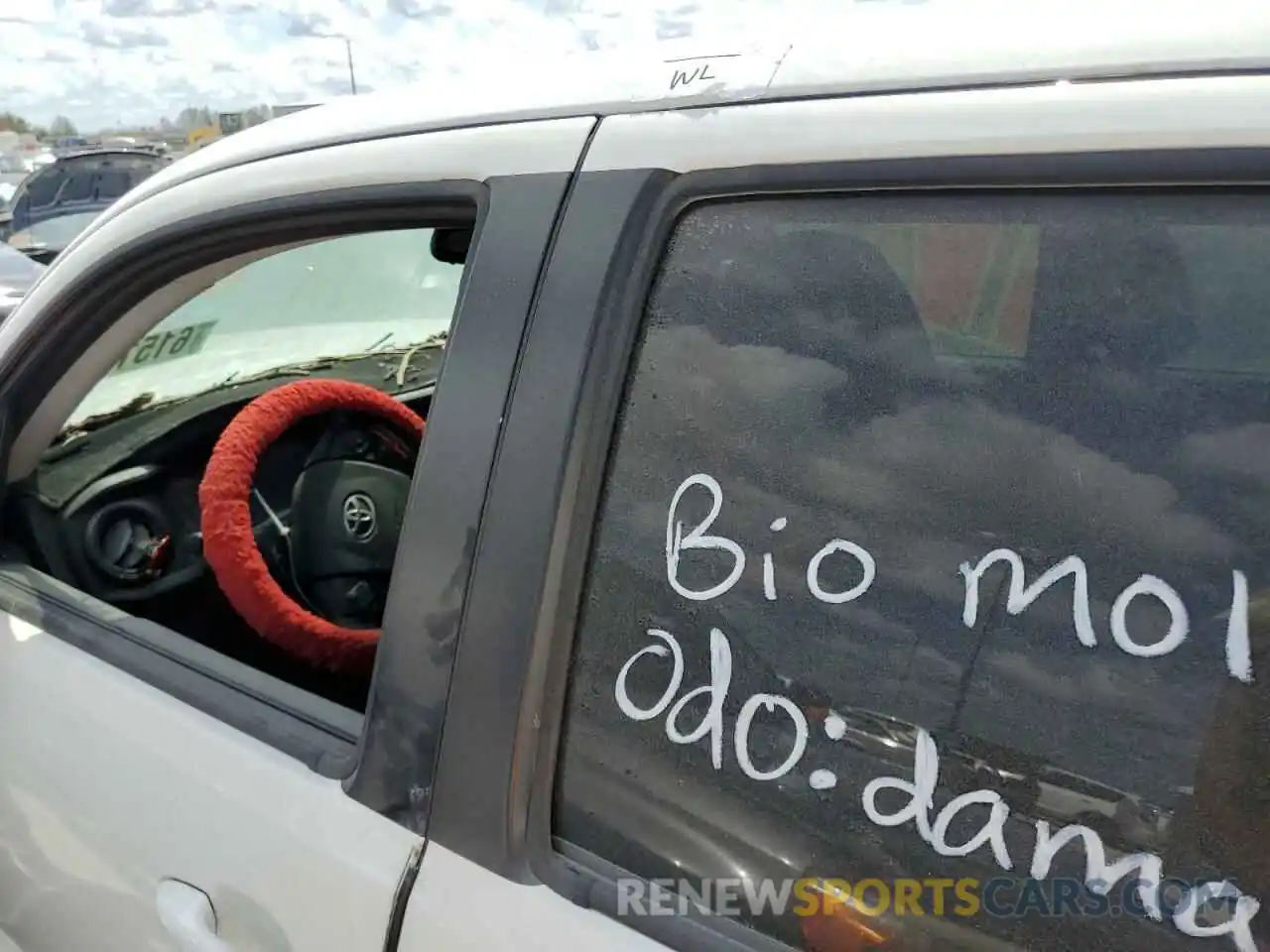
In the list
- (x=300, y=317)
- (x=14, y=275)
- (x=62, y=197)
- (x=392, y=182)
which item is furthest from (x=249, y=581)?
(x=62, y=197)

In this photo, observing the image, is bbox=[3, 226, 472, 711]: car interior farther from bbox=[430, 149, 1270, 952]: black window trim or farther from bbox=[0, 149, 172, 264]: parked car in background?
bbox=[0, 149, 172, 264]: parked car in background

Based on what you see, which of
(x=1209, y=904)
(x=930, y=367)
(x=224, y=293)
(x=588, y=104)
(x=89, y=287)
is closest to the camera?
(x=1209, y=904)

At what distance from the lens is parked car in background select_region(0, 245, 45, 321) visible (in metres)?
7.34

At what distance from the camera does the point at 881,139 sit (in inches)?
36.9

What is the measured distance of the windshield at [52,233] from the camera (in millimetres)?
10344

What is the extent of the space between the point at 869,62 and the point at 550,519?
51 cm

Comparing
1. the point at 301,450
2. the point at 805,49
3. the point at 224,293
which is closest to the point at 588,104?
the point at 805,49

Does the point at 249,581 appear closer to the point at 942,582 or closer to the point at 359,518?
the point at 359,518

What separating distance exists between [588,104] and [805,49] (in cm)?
24

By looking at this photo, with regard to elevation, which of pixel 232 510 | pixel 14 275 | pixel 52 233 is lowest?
pixel 232 510

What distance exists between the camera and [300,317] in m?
2.75

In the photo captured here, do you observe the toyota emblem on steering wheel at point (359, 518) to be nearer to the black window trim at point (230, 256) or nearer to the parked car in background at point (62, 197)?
the black window trim at point (230, 256)

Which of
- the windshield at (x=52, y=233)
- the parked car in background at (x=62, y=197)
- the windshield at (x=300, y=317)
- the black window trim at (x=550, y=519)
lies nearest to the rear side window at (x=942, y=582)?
the black window trim at (x=550, y=519)

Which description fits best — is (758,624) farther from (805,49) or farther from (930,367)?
(805,49)
